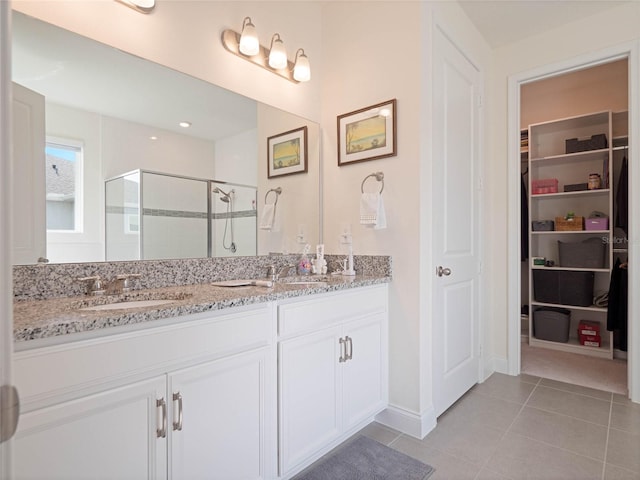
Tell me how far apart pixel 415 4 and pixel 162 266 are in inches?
76.9

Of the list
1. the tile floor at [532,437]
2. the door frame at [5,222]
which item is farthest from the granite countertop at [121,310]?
the tile floor at [532,437]

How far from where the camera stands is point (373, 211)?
1995 mm

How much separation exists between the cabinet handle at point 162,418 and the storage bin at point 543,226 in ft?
12.2

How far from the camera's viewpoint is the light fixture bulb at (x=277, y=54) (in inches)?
80.0

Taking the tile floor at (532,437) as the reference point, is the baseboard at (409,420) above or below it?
above

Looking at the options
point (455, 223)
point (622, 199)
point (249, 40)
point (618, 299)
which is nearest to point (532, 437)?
point (455, 223)

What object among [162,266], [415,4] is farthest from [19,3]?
[415,4]

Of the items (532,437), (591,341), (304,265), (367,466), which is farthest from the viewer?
(591,341)

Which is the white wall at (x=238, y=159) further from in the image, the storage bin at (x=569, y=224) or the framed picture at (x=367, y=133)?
the storage bin at (x=569, y=224)

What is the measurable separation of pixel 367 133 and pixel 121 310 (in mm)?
1691

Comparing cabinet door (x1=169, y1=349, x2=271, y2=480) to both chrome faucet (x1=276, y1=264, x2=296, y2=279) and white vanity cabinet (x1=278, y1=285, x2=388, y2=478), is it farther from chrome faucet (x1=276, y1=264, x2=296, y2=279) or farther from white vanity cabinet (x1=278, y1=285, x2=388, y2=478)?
chrome faucet (x1=276, y1=264, x2=296, y2=279)

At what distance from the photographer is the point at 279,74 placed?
2.17m

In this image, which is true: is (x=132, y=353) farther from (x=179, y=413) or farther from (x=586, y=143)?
(x=586, y=143)

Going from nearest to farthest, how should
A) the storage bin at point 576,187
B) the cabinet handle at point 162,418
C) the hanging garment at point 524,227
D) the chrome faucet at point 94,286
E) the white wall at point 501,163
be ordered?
the cabinet handle at point 162,418 < the chrome faucet at point 94,286 < the white wall at point 501,163 < the storage bin at point 576,187 < the hanging garment at point 524,227
